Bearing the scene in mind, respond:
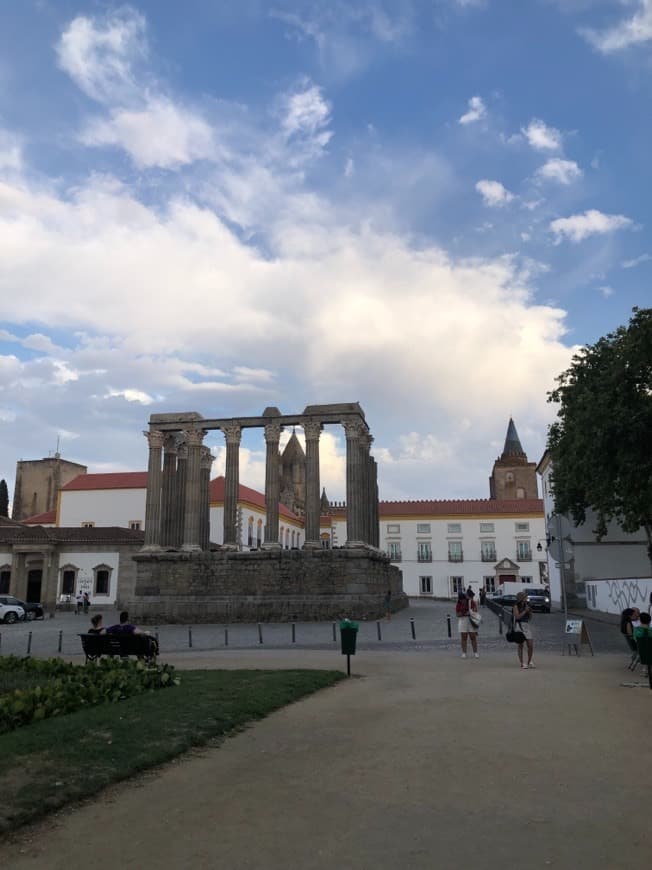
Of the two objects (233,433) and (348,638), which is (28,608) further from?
(348,638)

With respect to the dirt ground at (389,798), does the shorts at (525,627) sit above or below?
above

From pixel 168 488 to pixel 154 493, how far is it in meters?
1.51

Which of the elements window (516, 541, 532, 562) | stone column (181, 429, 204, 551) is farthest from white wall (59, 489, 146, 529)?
window (516, 541, 532, 562)

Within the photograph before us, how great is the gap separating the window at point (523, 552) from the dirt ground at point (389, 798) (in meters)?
64.3

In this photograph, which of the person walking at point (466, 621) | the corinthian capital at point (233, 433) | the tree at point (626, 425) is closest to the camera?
the person walking at point (466, 621)

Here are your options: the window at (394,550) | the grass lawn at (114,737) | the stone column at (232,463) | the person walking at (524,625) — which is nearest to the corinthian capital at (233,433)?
the stone column at (232,463)

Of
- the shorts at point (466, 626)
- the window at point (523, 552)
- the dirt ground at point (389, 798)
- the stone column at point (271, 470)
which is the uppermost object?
the stone column at point (271, 470)

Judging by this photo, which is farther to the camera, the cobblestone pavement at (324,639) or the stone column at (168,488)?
the stone column at (168,488)

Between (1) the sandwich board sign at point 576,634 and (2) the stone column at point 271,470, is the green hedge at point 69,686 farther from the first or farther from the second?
(2) the stone column at point 271,470

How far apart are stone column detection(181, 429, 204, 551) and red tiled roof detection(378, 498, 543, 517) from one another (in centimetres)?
3693

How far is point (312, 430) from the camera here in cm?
3616

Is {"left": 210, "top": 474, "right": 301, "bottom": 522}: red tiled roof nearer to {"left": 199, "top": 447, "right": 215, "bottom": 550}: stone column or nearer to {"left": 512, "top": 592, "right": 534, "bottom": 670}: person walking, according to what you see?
{"left": 199, "top": 447, "right": 215, "bottom": 550}: stone column

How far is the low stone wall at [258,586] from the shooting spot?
110ft

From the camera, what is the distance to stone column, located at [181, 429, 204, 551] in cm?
3738
